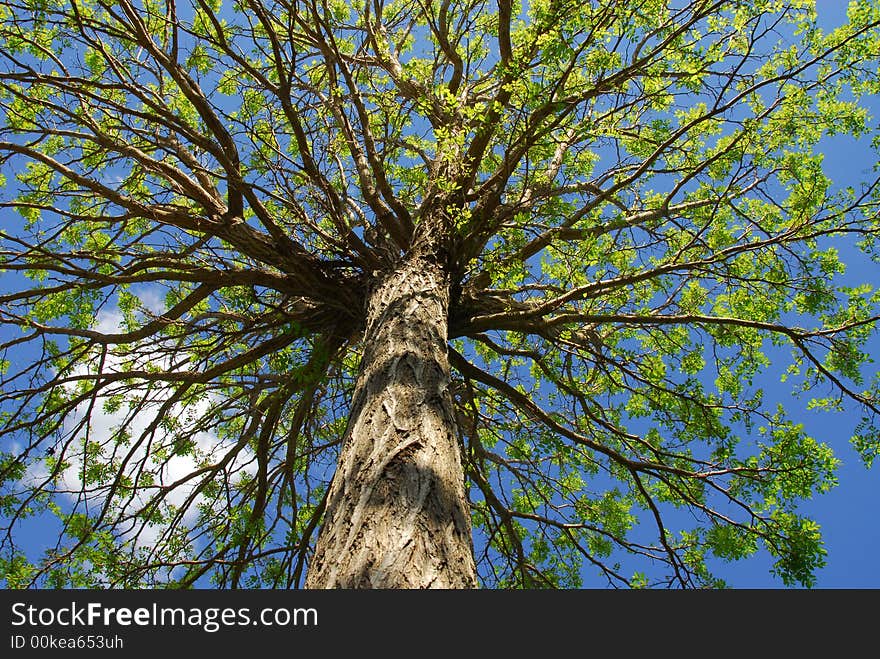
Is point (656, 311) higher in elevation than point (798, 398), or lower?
higher

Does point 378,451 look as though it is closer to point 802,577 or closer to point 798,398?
point 802,577

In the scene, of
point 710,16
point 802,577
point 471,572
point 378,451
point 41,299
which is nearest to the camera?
point 471,572

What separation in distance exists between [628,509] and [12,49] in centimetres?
708

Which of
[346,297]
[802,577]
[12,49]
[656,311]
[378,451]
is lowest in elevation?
[802,577]

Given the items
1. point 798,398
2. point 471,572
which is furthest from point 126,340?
point 798,398

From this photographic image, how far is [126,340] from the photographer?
4.16 m

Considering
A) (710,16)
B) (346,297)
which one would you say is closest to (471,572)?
(346,297)

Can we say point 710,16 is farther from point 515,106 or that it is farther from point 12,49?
point 12,49

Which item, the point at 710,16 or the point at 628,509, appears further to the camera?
the point at 628,509

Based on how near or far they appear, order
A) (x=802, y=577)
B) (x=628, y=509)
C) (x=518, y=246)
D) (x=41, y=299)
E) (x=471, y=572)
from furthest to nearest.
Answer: (x=628, y=509), (x=41, y=299), (x=518, y=246), (x=802, y=577), (x=471, y=572)

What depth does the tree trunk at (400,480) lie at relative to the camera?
184 centimetres

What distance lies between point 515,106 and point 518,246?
3.53 ft

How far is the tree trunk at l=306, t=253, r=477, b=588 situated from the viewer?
1.84 m

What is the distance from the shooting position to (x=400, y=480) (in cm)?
221
